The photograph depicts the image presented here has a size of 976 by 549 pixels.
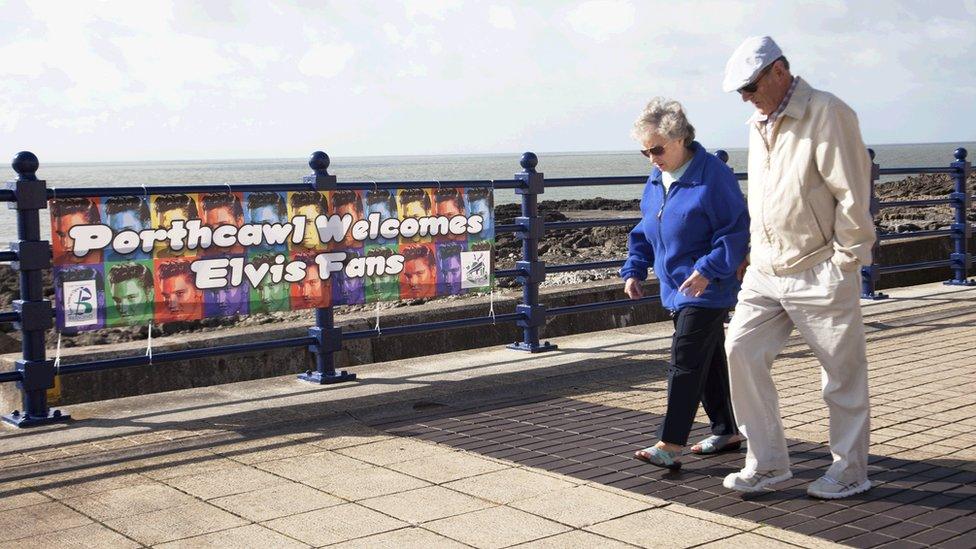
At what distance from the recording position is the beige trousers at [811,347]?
4.69 meters

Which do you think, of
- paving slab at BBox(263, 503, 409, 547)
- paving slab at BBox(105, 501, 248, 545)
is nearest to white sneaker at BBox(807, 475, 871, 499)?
paving slab at BBox(263, 503, 409, 547)

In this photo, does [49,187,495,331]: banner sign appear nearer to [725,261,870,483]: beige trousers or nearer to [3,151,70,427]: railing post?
[3,151,70,427]: railing post

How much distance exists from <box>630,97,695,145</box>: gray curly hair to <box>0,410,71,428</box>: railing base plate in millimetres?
3651

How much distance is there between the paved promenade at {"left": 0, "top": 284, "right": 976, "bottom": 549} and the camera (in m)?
4.53

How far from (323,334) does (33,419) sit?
1.93m

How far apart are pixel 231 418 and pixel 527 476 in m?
2.15

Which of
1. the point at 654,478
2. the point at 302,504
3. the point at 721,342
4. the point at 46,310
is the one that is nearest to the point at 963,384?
the point at 721,342

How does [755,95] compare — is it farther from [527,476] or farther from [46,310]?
[46,310]

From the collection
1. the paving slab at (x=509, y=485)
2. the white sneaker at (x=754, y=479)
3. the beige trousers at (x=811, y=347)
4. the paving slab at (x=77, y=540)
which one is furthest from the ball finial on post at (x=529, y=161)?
the paving slab at (x=77, y=540)

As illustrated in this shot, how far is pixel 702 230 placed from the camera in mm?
5230

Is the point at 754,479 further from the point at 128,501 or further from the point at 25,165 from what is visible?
the point at 25,165

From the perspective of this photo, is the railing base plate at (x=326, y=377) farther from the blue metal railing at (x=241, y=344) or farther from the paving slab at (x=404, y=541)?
the paving slab at (x=404, y=541)

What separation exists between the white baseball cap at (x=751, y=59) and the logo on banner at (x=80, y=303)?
3.94 m

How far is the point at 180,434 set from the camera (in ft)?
21.0
